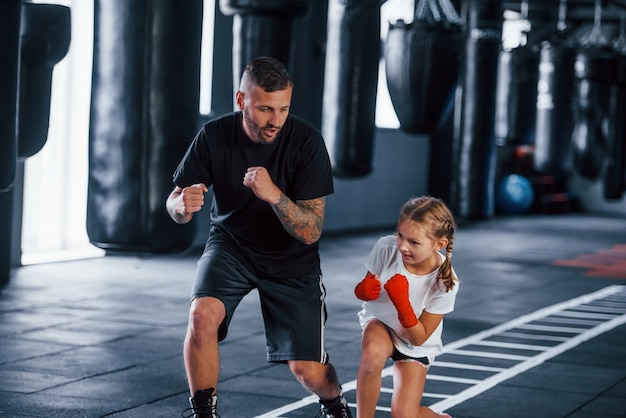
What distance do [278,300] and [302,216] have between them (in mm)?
378

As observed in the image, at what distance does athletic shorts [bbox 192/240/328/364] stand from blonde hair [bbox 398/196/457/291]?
47cm

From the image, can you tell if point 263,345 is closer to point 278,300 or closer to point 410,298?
point 278,300

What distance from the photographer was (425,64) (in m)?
6.25

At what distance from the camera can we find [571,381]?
202 inches

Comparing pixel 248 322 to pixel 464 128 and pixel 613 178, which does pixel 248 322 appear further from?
pixel 613 178

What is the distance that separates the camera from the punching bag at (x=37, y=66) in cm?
369

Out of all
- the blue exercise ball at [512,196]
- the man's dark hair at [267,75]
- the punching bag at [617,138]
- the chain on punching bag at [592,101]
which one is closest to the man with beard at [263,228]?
the man's dark hair at [267,75]

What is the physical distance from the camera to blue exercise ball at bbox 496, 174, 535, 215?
58.5 feet

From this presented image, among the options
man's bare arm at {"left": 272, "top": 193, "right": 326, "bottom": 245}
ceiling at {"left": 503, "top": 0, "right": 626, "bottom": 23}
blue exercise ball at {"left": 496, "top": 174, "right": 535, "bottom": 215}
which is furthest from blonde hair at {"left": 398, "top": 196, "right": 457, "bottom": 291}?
blue exercise ball at {"left": 496, "top": 174, "right": 535, "bottom": 215}

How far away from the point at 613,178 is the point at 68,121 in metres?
5.61

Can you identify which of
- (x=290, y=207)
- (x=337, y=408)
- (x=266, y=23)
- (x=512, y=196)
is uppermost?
(x=266, y=23)

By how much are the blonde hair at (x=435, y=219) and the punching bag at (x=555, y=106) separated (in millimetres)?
6743

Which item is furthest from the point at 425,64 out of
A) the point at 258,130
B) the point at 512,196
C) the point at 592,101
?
the point at 512,196

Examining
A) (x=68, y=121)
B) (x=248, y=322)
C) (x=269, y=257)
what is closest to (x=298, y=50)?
(x=68, y=121)
